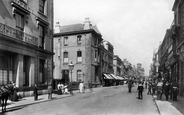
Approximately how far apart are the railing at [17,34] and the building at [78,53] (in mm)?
19486

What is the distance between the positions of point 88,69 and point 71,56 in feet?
16.6

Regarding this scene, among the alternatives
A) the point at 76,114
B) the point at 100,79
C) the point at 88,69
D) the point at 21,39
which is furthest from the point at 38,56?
the point at 100,79

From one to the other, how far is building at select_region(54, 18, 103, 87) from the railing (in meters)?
19.5

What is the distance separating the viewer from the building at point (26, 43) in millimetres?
16297

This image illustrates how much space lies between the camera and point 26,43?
60.9 feet

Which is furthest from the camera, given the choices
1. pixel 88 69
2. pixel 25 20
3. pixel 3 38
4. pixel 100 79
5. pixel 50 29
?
pixel 100 79

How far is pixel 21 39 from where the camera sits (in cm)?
1809

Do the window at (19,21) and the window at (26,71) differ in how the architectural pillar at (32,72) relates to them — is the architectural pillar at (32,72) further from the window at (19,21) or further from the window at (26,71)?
the window at (19,21)

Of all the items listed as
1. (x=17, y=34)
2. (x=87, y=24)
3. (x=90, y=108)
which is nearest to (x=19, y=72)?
(x=17, y=34)

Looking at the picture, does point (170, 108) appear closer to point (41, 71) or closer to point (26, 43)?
point (26, 43)

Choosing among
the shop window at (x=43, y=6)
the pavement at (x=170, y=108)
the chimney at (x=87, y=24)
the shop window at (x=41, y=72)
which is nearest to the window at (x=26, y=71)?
the shop window at (x=41, y=72)

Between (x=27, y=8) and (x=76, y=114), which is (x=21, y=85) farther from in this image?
(x=76, y=114)

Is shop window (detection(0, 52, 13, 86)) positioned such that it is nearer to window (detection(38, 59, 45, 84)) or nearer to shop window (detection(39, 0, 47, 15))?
window (detection(38, 59, 45, 84))

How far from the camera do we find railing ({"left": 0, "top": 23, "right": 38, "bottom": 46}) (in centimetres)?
1568
